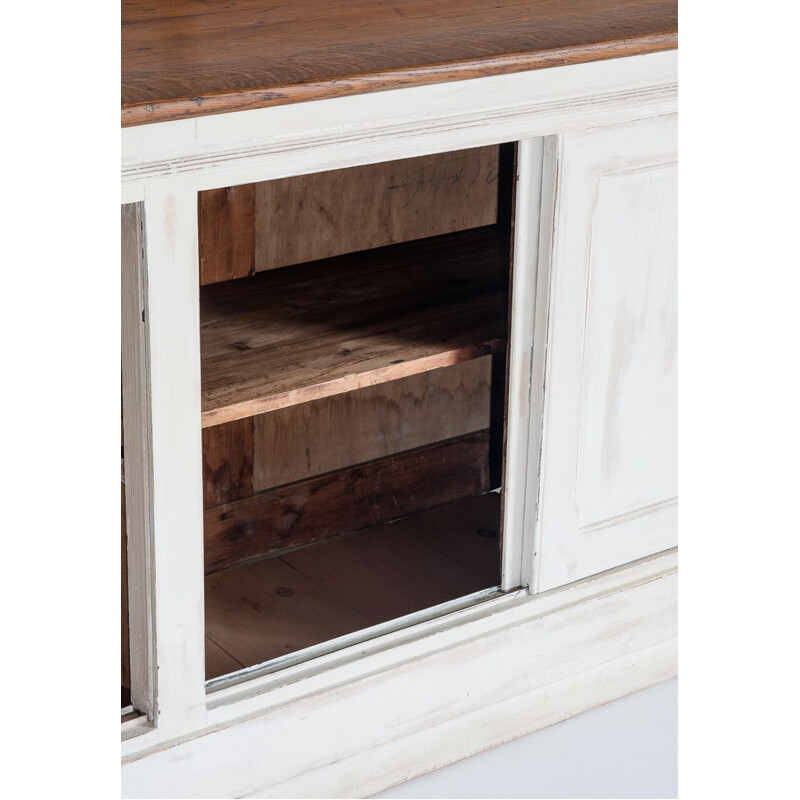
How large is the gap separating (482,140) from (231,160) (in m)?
0.30

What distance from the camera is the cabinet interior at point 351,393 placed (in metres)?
1.55

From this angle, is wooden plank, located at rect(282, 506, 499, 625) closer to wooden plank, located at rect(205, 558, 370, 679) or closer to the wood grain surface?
wooden plank, located at rect(205, 558, 370, 679)

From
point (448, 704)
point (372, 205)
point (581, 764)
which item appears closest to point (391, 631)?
point (448, 704)

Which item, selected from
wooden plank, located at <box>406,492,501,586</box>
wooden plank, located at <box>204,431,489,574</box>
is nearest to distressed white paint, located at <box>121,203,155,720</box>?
wooden plank, located at <box>204,431,489,574</box>

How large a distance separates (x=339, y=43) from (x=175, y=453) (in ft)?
1.47

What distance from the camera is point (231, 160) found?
1.17 meters

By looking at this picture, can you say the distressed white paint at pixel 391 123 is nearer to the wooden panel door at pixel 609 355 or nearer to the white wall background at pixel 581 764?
the wooden panel door at pixel 609 355

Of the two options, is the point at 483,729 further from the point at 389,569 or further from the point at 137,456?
the point at 137,456

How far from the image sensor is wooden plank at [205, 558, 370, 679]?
5.67 feet

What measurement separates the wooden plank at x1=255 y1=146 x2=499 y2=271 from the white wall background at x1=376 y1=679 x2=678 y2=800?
2.44 ft

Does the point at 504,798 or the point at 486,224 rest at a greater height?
the point at 486,224

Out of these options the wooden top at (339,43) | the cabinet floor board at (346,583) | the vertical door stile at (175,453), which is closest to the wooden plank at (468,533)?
the cabinet floor board at (346,583)
